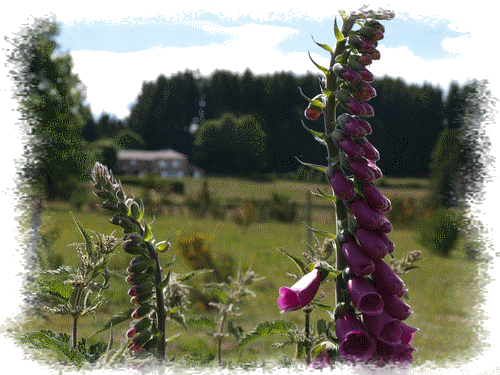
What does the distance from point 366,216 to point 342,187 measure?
0.06 meters

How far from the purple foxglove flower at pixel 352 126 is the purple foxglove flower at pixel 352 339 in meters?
0.26

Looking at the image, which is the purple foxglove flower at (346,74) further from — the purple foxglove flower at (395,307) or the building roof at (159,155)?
the building roof at (159,155)

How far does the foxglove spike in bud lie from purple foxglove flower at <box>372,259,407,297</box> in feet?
1.04

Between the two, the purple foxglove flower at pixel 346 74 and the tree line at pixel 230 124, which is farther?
the tree line at pixel 230 124

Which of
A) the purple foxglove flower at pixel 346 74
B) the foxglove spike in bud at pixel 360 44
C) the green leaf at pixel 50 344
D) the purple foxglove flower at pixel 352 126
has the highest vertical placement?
the foxglove spike in bud at pixel 360 44

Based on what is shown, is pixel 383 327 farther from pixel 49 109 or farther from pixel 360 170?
pixel 49 109

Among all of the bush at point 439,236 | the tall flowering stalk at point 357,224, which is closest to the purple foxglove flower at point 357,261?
the tall flowering stalk at point 357,224

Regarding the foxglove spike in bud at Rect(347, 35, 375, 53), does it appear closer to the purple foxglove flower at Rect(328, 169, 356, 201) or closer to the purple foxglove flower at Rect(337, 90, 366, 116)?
the purple foxglove flower at Rect(337, 90, 366, 116)

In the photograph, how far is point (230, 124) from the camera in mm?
13344

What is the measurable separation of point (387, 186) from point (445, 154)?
8.90ft

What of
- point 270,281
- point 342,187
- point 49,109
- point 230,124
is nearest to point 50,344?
point 342,187

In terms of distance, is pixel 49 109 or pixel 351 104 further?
pixel 49 109

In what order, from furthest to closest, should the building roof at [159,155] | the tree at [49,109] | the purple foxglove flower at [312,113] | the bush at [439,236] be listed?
the building roof at [159,155], the bush at [439,236], the tree at [49,109], the purple foxglove flower at [312,113]

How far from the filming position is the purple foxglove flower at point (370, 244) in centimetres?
→ 59
